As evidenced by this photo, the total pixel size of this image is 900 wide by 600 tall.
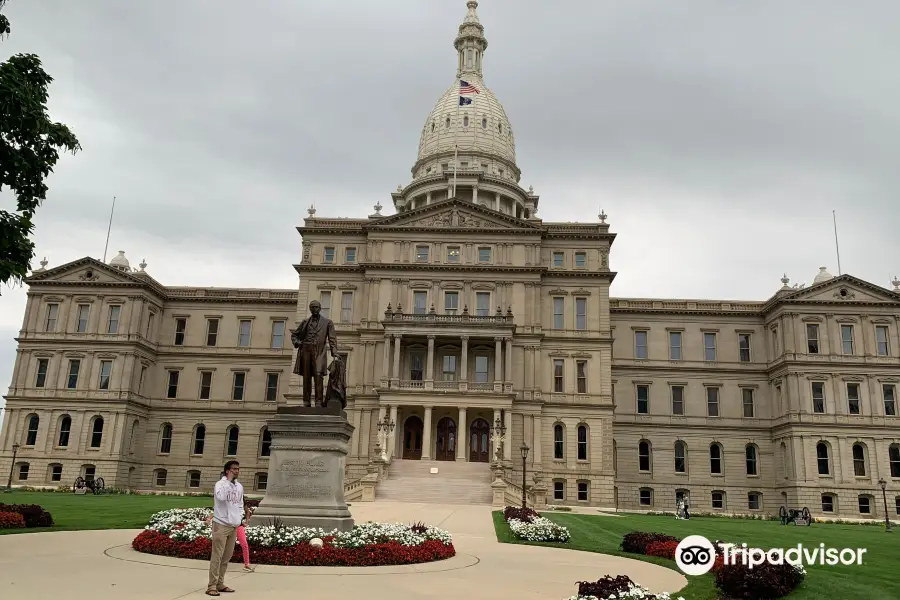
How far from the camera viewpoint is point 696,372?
2640 inches

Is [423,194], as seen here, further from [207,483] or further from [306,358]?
[306,358]

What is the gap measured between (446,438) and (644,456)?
62.9 ft

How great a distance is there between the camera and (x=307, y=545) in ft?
52.1

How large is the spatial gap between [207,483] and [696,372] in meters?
44.8

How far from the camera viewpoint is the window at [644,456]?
65312 millimetres

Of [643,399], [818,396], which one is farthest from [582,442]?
[818,396]

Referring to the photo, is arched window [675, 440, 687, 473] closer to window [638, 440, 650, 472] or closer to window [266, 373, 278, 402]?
window [638, 440, 650, 472]

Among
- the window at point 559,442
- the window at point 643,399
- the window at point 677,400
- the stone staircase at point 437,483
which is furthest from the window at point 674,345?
the stone staircase at point 437,483

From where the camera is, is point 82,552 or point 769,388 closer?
point 82,552

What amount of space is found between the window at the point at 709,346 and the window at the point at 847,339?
411 inches

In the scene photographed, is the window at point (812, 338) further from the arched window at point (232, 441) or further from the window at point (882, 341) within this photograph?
the arched window at point (232, 441)

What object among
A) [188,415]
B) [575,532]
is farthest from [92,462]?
[575,532]

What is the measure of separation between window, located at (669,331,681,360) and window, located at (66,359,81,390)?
173ft

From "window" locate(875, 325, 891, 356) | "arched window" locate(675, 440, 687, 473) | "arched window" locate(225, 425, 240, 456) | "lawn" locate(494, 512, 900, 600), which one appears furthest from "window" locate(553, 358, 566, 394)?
"arched window" locate(225, 425, 240, 456)
